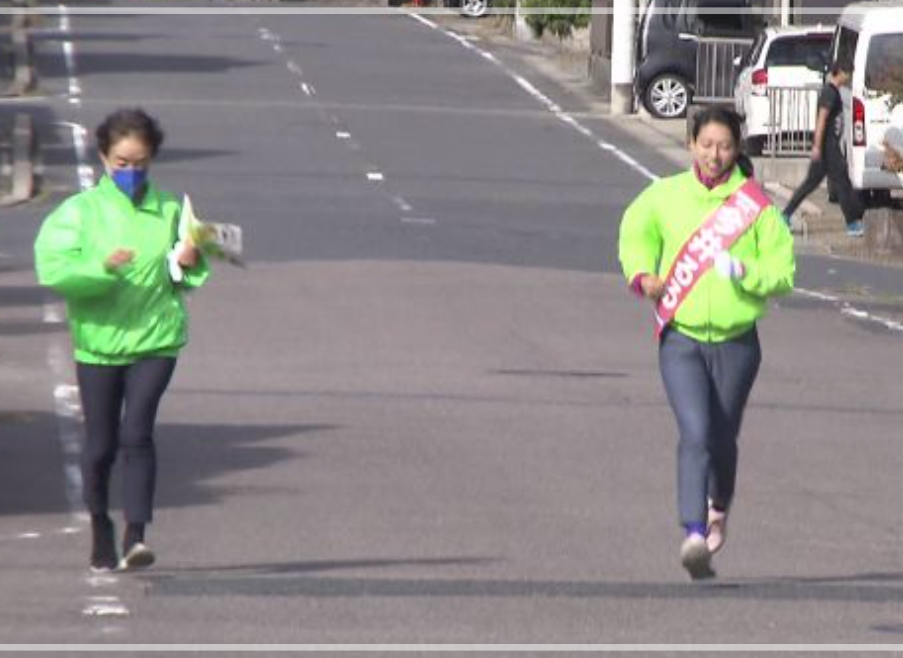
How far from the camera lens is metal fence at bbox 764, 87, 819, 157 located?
3164cm

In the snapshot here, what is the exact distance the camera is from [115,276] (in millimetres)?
9266

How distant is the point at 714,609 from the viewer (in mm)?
9055

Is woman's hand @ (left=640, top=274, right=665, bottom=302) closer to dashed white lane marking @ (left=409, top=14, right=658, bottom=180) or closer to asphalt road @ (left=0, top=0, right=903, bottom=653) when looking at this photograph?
asphalt road @ (left=0, top=0, right=903, bottom=653)

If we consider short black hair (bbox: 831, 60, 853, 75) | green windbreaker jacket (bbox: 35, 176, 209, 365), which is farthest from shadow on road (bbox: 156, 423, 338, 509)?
short black hair (bbox: 831, 60, 853, 75)

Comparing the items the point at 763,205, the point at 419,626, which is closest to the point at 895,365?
the point at 763,205

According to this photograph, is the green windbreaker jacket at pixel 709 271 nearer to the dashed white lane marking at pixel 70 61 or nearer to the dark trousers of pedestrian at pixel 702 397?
the dark trousers of pedestrian at pixel 702 397

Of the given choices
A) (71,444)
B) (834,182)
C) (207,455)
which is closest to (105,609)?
(207,455)

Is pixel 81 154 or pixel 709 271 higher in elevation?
pixel 709 271

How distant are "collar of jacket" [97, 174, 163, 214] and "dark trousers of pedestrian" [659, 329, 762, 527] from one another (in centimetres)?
190

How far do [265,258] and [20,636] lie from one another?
47.9 ft

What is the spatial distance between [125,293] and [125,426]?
0.50m

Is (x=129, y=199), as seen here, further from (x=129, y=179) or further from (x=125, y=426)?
(x=125, y=426)

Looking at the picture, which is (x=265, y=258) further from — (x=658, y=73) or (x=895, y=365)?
(x=658, y=73)

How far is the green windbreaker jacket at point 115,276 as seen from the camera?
365 inches
